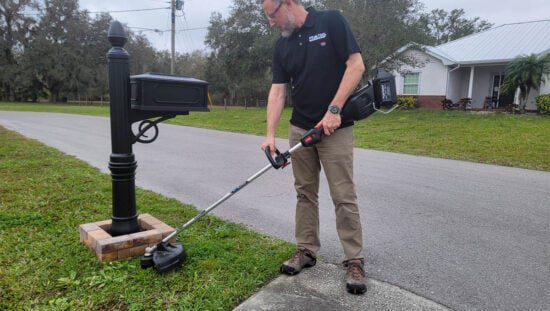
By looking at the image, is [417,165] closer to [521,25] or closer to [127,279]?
[127,279]

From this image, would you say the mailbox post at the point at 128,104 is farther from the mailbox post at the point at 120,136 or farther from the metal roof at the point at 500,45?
the metal roof at the point at 500,45

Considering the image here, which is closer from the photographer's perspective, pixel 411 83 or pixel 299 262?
pixel 299 262

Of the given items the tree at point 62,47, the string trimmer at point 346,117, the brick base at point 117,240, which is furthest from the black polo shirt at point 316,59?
the tree at point 62,47

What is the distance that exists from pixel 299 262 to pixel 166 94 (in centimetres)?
147

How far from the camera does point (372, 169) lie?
659cm

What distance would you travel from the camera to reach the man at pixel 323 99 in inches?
97.8

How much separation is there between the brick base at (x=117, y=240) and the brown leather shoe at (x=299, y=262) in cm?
88

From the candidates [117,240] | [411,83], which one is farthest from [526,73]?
[117,240]

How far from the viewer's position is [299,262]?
8.96 ft

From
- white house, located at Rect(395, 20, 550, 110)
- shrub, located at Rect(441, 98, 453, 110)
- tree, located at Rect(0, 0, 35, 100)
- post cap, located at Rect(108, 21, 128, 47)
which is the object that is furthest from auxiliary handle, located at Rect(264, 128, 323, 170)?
tree, located at Rect(0, 0, 35, 100)

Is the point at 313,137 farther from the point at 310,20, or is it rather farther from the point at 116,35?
the point at 116,35

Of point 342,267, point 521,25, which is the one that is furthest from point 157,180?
point 521,25

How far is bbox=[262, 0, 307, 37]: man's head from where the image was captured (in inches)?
101

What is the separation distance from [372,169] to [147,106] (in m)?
4.64
